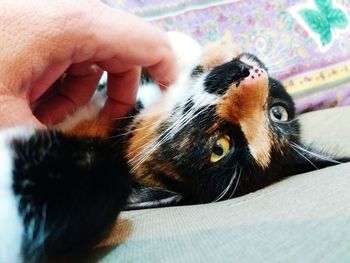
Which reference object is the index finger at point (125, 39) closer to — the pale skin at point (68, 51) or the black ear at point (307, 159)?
the pale skin at point (68, 51)

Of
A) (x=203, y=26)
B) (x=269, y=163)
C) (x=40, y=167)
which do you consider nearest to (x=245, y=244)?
(x=40, y=167)

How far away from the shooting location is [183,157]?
3.26ft

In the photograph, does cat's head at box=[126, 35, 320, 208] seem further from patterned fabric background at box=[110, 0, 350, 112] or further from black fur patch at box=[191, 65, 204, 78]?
patterned fabric background at box=[110, 0, 350, 112]

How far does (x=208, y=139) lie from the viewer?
1.01 metres

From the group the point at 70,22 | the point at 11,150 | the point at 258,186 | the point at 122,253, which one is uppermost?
the point at 70,22

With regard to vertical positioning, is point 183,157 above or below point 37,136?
below

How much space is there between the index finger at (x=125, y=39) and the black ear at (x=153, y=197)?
272mm

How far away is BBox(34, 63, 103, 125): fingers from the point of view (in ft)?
3.43

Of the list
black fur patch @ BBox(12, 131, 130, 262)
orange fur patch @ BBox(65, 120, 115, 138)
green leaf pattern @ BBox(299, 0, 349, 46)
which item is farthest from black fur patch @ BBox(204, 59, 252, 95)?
green leaf pattern @ BBox(299, 0, 349, 46)

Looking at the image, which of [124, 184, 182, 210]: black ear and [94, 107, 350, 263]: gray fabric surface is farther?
[124, 184, 182, 210]: black ear

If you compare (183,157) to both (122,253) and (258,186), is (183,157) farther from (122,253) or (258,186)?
(122,253)

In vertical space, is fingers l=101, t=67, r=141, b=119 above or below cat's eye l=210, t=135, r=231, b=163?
above

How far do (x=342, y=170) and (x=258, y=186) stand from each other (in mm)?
211

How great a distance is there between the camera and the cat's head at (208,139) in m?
1.00
